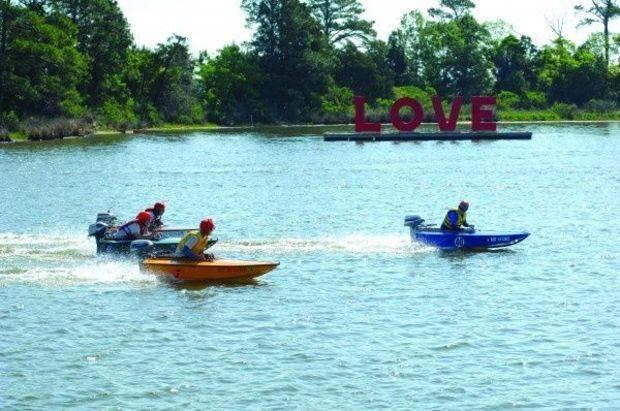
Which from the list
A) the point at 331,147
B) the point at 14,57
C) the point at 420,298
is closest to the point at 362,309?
the point at 420,298

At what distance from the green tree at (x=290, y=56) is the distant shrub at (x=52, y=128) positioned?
1287 inches

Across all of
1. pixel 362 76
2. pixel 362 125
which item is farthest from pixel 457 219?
pixel 362 76

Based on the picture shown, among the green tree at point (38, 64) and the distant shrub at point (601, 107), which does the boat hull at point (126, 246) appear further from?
the distant shrub at point (601, 107)

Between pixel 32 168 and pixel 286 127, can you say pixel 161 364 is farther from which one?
pixel 286 127

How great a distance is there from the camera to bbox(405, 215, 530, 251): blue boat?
37.5 m

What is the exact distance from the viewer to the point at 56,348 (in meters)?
26.5

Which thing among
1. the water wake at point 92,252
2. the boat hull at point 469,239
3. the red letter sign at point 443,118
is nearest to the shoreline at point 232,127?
the red letter sign at point 443,118

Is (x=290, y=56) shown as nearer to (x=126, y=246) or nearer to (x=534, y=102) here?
(x=534, y=102)

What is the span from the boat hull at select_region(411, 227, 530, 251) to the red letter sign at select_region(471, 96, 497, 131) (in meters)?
61.6

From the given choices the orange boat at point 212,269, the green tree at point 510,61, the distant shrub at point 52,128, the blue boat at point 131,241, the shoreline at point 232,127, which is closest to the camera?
the orange boat at point 212,269

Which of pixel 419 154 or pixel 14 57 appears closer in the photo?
pixel 419 154

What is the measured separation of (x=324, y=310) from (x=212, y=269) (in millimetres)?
4326

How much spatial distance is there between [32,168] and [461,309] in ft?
163

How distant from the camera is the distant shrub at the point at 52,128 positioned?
10519 centimetres
